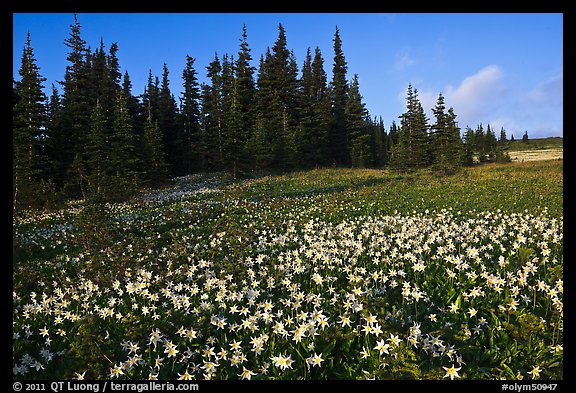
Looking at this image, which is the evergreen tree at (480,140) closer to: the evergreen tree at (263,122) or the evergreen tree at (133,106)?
the evergreen tree at (263,122)

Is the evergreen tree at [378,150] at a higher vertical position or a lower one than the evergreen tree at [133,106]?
lower

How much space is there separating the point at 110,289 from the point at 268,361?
361cm

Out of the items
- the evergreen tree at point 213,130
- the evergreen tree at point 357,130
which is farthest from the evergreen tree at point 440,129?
the evergreen tree at point 213,130

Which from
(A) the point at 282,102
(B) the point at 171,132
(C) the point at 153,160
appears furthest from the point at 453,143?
(B) the point at 171,132

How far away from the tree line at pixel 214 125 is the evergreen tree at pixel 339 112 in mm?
177

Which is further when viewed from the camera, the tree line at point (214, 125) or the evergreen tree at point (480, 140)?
the evergreen tree at point (480, 140)

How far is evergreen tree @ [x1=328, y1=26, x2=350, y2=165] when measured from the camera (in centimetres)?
5016

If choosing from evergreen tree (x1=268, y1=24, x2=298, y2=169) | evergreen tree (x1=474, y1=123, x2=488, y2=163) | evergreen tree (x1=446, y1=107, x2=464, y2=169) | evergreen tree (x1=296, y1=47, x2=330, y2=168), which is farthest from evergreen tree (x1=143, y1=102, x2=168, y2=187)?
evergreen tree (x1=474, y1=123, x2=488, y2=163)

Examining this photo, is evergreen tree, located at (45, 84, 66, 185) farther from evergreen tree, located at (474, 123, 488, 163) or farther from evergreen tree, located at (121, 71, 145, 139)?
evergreen tree, located at (474, 123, 488, 163)

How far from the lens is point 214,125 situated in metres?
44.8

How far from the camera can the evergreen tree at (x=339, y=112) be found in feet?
165

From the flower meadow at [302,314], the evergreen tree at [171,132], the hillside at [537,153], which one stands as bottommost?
the flower meadow at [302,314]

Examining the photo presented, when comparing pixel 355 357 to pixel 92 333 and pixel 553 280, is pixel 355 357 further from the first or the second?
pixel 553 280
